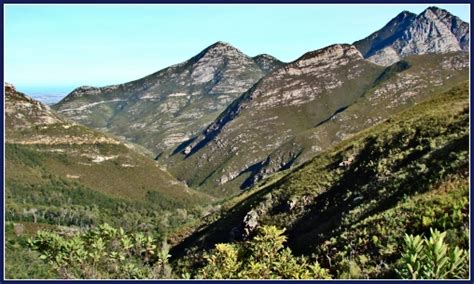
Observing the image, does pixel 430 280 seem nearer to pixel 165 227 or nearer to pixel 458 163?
pixel 458 163

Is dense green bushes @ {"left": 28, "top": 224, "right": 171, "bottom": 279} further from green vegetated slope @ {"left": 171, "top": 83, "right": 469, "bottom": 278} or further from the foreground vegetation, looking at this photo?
green vegetated slope @ {"left": 171, "top": 83, "right": 469, "bottom": 278}

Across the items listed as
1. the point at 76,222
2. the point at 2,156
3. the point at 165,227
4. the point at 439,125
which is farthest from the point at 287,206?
the point at 76,222

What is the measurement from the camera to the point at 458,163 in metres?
19.4

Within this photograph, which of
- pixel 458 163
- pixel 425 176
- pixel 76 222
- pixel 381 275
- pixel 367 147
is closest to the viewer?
pixel 381 275

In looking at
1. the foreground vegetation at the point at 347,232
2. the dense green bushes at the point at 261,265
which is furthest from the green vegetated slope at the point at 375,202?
the dense green bushes at the point at 261,265

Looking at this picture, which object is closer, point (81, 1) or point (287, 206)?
point (81, 1)

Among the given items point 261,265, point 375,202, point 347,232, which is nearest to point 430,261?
point 261,265

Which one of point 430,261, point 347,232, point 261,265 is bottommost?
point 347,232

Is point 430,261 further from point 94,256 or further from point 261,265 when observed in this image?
point 94,256

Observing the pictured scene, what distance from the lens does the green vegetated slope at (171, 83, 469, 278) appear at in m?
14.8

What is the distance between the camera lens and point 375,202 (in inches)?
983

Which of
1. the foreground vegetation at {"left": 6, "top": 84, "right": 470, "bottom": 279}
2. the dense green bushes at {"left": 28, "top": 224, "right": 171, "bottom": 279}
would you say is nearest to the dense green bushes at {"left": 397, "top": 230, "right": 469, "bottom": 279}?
the foreground vegetation at {"left": 6, "top": 84, "right": 470, "bottom": 279}

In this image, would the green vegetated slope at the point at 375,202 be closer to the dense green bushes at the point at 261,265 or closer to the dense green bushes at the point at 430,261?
the dense green bushes at the point at 261,265

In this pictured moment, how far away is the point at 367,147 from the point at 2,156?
4192cm
